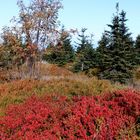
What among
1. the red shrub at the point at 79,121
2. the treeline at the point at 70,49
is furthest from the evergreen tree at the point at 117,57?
the red shrub at the point at 79,121

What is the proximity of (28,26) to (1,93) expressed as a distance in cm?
1838

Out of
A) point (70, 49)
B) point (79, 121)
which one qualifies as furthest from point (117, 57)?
point (79, 121)

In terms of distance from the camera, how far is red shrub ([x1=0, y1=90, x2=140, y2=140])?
22.8 feet

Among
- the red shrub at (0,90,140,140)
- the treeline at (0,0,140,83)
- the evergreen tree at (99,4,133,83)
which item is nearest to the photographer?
the red shrub at (0,90,140,140)

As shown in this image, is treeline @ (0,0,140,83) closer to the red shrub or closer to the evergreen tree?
the evergreen tree

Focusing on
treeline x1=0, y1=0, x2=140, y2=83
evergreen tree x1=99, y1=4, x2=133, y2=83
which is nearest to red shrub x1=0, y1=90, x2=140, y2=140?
treeline x1=0, y1=0, x2=140, y2=83

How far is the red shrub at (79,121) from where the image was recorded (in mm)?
6961

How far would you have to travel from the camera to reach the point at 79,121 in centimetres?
729

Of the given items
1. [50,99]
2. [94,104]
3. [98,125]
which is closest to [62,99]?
[50,99]

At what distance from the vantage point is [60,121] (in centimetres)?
766

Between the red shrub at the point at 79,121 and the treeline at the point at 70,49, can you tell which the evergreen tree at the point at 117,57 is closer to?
the treeline at the point at 70,49

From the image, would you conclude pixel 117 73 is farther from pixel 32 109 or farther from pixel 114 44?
pixel 32 109

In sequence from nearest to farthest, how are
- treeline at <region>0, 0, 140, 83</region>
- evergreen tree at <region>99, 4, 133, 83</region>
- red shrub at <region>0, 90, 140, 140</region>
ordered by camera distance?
1. red shrub at <region>0, 90, 140, 140</region>
2. treeline at <region>0, 0, 140, 83</region>
3. evergreen tree at <region>99, 4, 133, 83</region>

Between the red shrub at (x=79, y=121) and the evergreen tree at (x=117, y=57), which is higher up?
the evergreen tree at (x=117, y=57)
